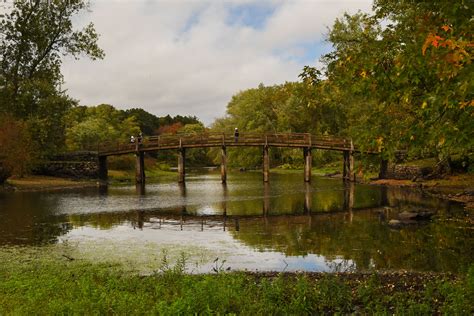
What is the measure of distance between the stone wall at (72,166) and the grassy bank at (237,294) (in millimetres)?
38712

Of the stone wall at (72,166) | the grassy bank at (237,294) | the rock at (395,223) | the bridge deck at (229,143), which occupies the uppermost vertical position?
the bridge deck at (229,143)

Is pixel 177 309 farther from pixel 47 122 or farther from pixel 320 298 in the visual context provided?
pixel 47 122

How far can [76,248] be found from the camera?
16812 mm

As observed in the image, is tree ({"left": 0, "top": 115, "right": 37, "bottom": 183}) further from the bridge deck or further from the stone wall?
the bridge deck

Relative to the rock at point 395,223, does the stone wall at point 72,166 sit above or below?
above

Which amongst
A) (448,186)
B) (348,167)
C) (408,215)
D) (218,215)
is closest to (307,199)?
(218,215)

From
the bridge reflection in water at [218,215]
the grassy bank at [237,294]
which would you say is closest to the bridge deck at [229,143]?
the bridge reflection in water at [218,215]

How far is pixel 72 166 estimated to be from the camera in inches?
1965

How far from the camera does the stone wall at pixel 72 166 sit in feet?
159

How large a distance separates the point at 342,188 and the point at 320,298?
Result: 109ft

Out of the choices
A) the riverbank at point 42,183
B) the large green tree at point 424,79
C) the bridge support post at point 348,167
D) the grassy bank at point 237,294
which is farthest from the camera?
the bridge support post at point 348,167

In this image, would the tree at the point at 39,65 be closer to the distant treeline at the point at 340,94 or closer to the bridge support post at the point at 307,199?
the distant treeline at the point at 340,94

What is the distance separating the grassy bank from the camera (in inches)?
334

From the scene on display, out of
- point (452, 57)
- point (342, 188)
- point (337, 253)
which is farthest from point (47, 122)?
point (452, 57)
